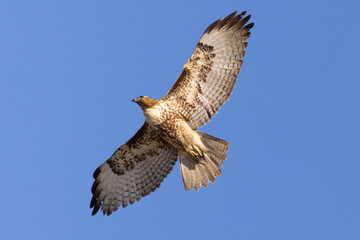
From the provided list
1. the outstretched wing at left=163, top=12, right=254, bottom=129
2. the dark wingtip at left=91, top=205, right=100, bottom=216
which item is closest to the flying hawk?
the outstretched wing at left=163, top=12, right=254, bottom=129

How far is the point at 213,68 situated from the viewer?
41.1ft

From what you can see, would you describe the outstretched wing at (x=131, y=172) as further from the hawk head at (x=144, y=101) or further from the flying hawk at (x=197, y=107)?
the hawk head at (x=144, y=101)

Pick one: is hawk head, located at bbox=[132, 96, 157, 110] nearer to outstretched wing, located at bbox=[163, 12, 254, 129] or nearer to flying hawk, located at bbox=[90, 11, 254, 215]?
flying hawk, located at bbox=[90, 11, 254, 215]

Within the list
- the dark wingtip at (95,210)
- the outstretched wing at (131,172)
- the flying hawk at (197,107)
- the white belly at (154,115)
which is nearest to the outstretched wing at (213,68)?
the flying hawk at (197,107)

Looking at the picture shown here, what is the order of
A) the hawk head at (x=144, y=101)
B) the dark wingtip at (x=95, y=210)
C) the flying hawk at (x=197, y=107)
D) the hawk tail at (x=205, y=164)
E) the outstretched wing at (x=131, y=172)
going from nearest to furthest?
1. the hawk head at (x=144, y=101)
2. the flying hawk at (x=197, y=107)
3. the hawk tail at (x=205, y=164)
4. the outstretched wing at (x=131, y=172)
5. the dark wingtip at (x=95, y=210)

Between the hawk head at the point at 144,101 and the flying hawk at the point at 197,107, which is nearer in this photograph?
the hawk head at the point at 144,101

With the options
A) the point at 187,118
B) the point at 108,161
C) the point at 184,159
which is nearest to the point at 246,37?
the point at 187,118

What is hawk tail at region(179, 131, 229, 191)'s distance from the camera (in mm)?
12672

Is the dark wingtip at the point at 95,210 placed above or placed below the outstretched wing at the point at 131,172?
below

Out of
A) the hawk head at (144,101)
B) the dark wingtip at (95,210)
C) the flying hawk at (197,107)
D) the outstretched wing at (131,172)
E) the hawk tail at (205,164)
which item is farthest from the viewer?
the dark wingtip at (95,210)

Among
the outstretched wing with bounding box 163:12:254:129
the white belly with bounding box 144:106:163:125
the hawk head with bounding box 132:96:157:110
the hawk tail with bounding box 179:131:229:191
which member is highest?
the outstretched wing with bounding box 163:12:254:129

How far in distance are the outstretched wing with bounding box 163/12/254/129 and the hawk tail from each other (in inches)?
23.8

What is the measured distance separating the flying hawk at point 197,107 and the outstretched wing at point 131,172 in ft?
0.08

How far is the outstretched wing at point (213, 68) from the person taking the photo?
1243 centimetres
